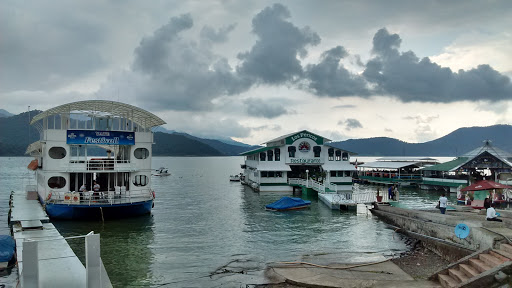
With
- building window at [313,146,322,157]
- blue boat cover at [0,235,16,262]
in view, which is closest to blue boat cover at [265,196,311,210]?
building window at [313,146,322,157]

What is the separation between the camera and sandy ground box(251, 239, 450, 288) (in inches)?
578

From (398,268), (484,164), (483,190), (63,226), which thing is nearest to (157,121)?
(63,226)

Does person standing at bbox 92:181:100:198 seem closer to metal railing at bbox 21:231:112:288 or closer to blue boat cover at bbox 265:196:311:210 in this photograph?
blue boat cover at bbox 265:196:311:210

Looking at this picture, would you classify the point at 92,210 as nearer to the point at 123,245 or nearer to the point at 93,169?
the point at 93,169

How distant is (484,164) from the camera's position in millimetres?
47156

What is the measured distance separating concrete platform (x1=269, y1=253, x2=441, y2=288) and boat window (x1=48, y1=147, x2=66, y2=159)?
1889cm

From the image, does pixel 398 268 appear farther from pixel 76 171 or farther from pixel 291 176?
pixel 291 176

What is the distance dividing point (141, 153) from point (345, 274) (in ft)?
65.2

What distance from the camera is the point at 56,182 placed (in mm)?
27859

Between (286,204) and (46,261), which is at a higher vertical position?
(46,261)

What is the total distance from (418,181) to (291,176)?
2016 centimetres

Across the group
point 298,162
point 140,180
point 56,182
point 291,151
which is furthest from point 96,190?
point 298,162

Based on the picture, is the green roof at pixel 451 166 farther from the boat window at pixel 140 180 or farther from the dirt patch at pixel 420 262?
the boat window at pixel 140 180

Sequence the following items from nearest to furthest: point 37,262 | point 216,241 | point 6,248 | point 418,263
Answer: point 37,262
point 6,248
point 418,263
point 216,241
